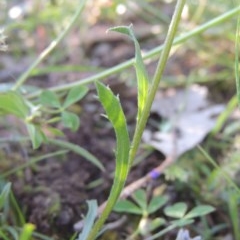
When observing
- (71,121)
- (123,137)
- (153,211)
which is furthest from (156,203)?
(123,137)

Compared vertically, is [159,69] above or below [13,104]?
above

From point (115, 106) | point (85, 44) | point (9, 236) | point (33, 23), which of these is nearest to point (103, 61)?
point (85, 44)

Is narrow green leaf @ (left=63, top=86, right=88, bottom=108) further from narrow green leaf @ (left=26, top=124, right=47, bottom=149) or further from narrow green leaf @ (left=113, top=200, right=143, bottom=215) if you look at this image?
narrow green leaf @ (left=113, top=200, right=143, bottom=215)

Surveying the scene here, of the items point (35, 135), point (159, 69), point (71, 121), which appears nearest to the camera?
point (159, 69)

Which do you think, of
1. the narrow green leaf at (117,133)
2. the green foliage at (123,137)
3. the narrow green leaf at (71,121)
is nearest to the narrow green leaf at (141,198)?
the green foliage at (123,137)

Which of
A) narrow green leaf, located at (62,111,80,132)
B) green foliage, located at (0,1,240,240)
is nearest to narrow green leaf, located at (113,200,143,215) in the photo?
green foliage, located at (0,1,240,240)

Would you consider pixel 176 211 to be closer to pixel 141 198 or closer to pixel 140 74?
pixel 141 198

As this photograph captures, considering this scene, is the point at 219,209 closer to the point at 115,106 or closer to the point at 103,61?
the point at 115,106
